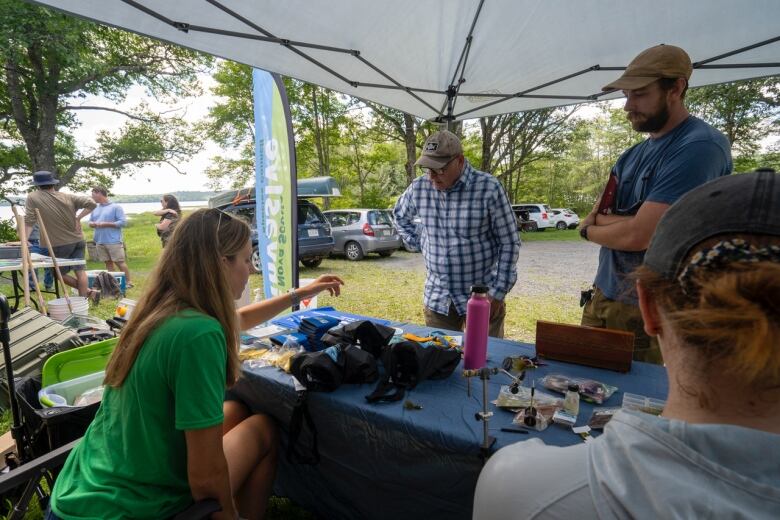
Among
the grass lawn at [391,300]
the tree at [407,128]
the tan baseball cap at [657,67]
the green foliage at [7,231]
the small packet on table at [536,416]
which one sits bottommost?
the grass lawn at [391,300]

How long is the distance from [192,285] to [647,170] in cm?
213

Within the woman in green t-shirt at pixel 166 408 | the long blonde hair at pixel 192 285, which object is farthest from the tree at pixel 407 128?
the woman in green t-shirt at pixel 166 408

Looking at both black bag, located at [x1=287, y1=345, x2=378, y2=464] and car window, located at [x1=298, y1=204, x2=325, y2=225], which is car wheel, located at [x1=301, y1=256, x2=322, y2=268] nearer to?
car window, located at [x1=298, y1=204, x2=325, y2=225]

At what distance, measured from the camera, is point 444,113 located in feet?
14.1

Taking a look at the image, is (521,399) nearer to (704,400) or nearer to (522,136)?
(704,400)

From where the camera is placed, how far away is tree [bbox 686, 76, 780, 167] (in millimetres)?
16188

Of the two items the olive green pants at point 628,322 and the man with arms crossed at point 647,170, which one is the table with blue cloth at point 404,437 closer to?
the olive green pants at point 628,322

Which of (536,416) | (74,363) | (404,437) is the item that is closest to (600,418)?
(536,416)

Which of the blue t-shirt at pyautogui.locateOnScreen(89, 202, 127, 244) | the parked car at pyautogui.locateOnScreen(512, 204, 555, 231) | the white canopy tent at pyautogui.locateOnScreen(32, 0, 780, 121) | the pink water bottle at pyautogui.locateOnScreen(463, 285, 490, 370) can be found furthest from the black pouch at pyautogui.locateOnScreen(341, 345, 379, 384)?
the parked car at pyautogui.locateOnScreen(512, 204, 555, 231)

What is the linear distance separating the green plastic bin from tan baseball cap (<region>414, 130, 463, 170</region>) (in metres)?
2.32

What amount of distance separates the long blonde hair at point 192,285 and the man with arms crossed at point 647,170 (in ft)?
5.34

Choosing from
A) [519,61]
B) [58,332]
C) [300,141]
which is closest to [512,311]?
[519,61]

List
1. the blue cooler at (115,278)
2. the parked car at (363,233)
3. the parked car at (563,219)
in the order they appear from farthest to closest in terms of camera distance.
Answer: the parked car at (563,219)
the parked car at (363,233)
the blue cooler at (115,278)

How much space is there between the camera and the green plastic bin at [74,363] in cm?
228
